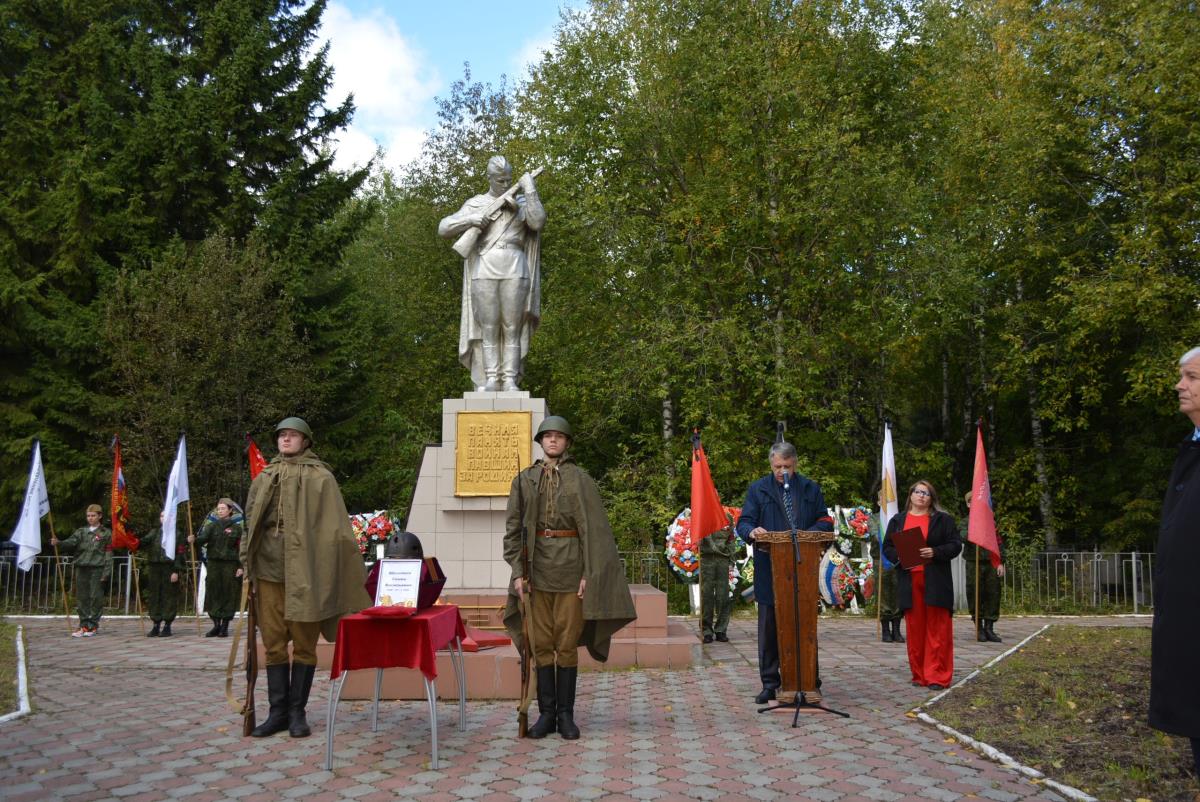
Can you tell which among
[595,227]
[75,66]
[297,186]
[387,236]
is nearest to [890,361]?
[595,227]

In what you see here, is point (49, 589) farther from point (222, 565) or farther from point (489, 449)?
point (489, 449)

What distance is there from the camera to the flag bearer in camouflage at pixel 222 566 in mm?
12430

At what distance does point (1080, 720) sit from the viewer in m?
6.26

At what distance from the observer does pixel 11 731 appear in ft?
20.8

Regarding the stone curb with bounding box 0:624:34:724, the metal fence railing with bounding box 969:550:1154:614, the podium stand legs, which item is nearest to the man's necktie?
the podium stand legs

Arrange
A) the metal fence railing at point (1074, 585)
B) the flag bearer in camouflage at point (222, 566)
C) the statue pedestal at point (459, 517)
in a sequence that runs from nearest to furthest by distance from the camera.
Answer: the statue pedestal at point (459, 517) → the flag bearer in camouflage at point (222, 566) → the metal fence railing at point (1074, 585)

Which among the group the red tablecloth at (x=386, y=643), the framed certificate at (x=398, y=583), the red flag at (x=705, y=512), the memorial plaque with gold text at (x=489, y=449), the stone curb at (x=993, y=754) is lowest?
the stone curb at (x=993, y=754)

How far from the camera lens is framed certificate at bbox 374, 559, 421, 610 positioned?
5.64 meters

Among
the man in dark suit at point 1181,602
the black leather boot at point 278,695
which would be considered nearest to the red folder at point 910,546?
the man in dark suit at point 1181,602

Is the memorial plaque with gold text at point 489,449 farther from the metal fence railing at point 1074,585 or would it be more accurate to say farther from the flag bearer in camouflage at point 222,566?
the metal fence railing at point 1074,585

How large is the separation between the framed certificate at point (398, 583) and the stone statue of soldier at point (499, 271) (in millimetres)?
5288

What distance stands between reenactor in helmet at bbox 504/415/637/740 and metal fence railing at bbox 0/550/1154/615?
8.95m

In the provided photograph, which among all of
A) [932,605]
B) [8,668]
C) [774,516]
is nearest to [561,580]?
[774,516]

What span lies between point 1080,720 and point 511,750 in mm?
3552
